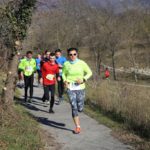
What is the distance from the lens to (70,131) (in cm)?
888

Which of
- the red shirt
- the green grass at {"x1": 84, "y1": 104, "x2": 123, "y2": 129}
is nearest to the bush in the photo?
the green grass at {"x1": 84, "y1": 104, "x2": 123, "y2": 129}

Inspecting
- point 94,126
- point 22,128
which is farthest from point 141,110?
point 22,128

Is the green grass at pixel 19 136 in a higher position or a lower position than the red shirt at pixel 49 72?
lower

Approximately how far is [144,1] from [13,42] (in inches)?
2181

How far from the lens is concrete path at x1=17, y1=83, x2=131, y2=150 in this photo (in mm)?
7580

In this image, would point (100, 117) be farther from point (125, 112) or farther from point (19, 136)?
point (19, 136)

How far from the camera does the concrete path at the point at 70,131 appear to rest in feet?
24.9

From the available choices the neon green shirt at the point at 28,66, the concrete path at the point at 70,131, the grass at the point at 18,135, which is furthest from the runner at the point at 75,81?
the neon green shirt at the point at 28,66

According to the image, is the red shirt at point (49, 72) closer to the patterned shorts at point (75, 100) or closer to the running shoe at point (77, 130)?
the patterned shorts at point (75, 100)

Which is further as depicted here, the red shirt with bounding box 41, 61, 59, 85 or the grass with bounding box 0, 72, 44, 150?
the red shirt with bounding box 41, 61, 59, 85

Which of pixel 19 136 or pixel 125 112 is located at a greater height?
pixel 19 136

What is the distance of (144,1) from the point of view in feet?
205

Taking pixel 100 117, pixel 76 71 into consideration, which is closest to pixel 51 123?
pixel 100 117

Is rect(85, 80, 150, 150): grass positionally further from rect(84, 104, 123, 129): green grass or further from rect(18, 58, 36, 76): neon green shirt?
rect(18, 58, 36, 76): neon green shirt
